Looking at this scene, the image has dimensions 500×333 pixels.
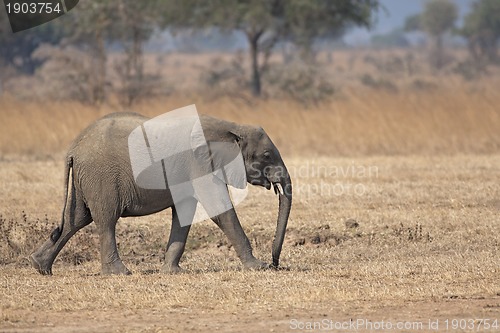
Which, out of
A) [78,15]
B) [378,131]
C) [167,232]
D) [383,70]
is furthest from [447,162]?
[383,70]

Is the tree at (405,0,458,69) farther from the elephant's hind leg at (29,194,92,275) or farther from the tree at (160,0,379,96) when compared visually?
the elephant's hind leg at (29,194,92,275)

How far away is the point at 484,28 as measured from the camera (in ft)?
216

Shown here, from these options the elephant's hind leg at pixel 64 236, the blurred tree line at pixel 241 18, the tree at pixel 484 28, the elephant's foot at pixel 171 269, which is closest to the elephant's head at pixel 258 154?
the elephant's foot at pixel 171 269

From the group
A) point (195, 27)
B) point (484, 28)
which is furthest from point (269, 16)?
point (484, 28)

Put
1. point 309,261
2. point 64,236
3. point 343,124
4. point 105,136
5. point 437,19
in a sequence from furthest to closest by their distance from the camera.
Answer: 1. point 437,19
2. point 343,124
3. point 309,261
4. point 64,236
5. point 105,136

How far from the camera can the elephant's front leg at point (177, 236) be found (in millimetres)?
9967

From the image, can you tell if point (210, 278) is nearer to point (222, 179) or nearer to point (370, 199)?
point (222, 179)

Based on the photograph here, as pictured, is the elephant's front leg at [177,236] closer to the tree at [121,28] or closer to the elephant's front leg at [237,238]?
the elephant's front leg at [237,238]

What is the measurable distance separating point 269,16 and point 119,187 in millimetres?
22166

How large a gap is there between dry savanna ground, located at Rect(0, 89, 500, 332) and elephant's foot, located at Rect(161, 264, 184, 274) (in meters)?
0.11

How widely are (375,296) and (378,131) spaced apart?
1132 centimetres

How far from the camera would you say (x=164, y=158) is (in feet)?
32.1

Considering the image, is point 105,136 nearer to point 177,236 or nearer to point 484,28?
point 177,236

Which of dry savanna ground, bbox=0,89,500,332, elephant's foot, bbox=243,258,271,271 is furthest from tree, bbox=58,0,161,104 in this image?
elephant's foot, bbox=243,258,271,271
